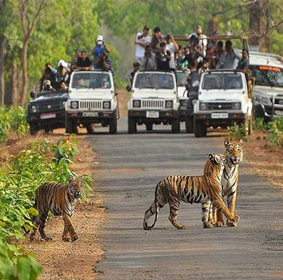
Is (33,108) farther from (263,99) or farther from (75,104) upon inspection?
(263,99)

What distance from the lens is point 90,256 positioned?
13.5 meters

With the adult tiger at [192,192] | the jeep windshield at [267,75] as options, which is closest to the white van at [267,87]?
the jeep windshield at [267,75]

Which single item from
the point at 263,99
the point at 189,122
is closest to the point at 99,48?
the point at 189,122

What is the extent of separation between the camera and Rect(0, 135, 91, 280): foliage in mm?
9539

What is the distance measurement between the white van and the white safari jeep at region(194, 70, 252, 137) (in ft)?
9.41

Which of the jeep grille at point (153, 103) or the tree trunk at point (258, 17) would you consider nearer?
the jeep grille at point (153, 103)

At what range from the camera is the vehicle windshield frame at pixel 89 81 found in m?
38.2

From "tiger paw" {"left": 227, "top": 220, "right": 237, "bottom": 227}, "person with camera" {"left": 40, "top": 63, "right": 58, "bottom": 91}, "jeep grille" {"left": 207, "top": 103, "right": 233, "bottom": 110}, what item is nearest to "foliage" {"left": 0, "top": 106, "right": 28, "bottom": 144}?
"person with camera" {"left": 40, "top": 63, "right": 58, "bottom": 91}

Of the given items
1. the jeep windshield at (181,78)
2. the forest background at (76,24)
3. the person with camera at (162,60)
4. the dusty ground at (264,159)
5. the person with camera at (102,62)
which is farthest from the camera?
the forest background at (76,24)

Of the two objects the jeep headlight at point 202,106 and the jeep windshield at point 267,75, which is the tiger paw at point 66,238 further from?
the jeep windshield at point 267,75

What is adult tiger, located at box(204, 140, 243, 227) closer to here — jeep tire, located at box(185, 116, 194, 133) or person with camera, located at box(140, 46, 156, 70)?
jeep tire, located at box(185, 116, 194, 133)

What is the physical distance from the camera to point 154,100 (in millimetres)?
37969

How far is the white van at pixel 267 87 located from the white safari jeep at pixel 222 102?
287cm

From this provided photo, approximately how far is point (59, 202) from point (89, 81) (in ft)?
77.4
